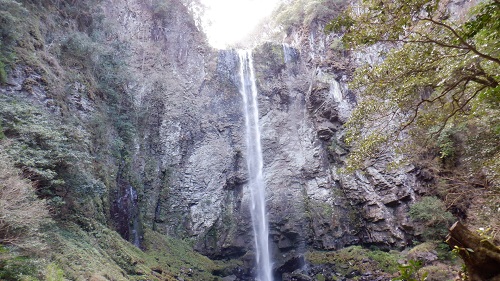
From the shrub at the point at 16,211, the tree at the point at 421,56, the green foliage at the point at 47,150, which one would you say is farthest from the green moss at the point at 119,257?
the tree at the point at 421,56

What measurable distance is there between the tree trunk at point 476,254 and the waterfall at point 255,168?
12603mm

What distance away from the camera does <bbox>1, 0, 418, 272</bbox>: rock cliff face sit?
1501cm

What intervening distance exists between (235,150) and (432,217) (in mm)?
10910

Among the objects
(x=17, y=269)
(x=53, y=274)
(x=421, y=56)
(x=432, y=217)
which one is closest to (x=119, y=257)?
(x=53, y=274)

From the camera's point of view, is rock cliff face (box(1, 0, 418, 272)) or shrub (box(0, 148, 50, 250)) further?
rock cliff face (box(1, 0, 418, 272))

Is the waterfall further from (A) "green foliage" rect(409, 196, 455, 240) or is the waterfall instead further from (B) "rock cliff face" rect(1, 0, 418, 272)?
(A) "green foliage" rect(409, 196, 455, 240)

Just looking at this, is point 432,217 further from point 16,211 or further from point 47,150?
point 47,150

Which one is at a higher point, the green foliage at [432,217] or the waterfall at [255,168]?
the waterfall at [255,168]

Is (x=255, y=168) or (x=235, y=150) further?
(x=235, y=150)

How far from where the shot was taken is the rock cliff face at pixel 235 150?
49.3 feet

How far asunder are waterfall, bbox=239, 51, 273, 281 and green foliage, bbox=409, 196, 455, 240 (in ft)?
24.3

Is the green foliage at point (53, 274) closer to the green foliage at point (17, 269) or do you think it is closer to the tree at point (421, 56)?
the green foliage at point (17, 269)

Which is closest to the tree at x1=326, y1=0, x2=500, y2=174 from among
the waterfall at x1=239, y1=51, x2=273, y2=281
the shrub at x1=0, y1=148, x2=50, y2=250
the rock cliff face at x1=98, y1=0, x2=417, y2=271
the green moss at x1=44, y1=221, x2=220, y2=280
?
the shrub at x1=0, y1=148, x2=50, y2=250

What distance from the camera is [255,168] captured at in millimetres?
18141
